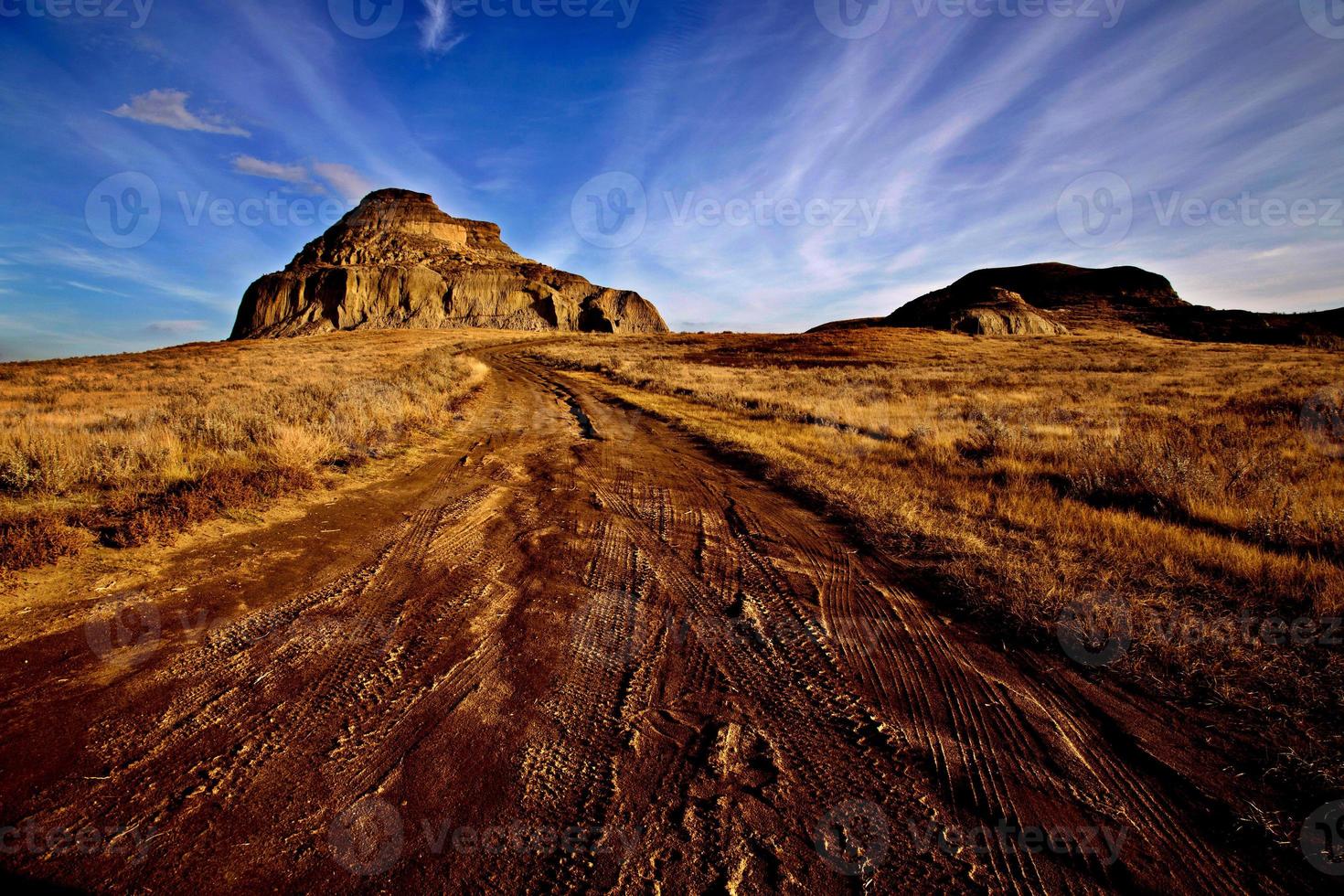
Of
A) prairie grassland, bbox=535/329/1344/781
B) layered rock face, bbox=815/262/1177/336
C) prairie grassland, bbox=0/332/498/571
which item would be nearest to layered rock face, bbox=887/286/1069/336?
layered rock face, bbox=815/262/1177/336

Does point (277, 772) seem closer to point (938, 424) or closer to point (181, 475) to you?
point (181, 475)

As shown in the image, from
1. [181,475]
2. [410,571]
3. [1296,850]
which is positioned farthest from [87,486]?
[1296,850]

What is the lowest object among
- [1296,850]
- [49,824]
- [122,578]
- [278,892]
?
[1296,850]

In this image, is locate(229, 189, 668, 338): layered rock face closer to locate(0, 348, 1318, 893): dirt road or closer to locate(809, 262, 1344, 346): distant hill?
locate(809, 262, 1344, 346): distant hill

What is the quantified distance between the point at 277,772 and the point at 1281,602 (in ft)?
24.3

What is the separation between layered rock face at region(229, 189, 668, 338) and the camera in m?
97.3

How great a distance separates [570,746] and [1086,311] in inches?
4644

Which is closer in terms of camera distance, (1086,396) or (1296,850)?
(1296,850)

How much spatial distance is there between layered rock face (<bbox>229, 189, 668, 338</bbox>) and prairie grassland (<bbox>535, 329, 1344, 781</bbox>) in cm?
9458

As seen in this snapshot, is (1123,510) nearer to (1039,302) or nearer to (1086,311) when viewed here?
(1086,311)

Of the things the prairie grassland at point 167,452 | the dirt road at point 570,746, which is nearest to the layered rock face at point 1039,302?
the prairie grassland at point 167,452

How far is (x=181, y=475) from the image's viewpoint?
6.35m

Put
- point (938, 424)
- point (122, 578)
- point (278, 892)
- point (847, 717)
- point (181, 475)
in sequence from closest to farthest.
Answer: point (278, 892), point (847, 717), point (122, 578), point (181, 475), point (938, 424)

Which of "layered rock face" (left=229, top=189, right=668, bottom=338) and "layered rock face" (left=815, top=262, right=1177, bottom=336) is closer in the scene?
"layered rock face" (left=815, top=262, right=1177, bottom=336)
